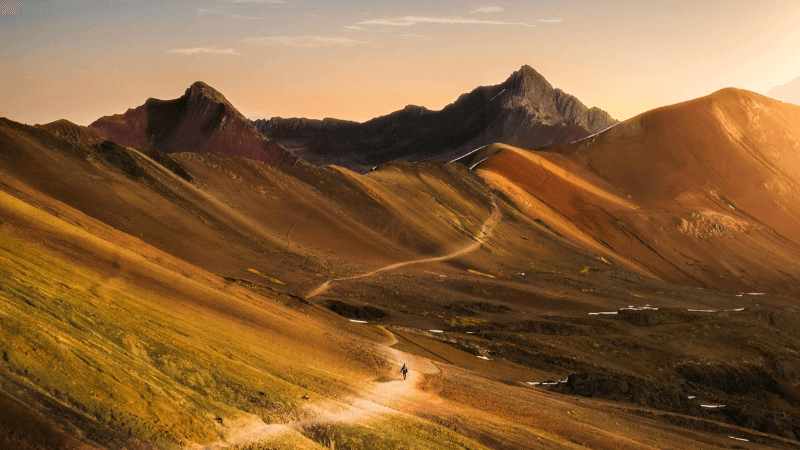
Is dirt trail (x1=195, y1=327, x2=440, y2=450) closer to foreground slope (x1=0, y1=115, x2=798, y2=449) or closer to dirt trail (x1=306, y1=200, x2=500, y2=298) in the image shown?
foreground slope (x1=0, y1=115, x2=798, y2=449)

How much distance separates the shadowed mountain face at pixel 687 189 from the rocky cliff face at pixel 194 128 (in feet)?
211

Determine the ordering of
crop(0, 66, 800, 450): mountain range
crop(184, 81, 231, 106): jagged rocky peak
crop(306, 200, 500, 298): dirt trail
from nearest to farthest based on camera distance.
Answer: crop(0, 66, 800, 450): mountain range, crop(306, 200, 500, 298): dirt trail, crop(184, 81, 231, 106): jagged rocky peak

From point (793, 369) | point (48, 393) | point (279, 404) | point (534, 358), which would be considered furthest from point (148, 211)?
point (793, 369)

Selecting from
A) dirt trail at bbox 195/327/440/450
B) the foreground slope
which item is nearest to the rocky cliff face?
the foreground slope

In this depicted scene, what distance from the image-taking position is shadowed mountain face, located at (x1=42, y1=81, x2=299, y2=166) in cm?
14500

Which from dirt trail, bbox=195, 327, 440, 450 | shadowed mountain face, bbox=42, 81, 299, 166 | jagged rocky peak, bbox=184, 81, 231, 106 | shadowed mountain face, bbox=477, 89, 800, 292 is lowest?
dirt trail, bbox=195, 327, 440, 450

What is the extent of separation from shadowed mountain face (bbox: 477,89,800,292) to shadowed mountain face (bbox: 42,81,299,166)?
63985mm

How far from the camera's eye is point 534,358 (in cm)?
3738

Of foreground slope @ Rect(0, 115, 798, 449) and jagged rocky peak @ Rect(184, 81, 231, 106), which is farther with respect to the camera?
jagged rocky peak @ Rect(184, 81, 231, 106)

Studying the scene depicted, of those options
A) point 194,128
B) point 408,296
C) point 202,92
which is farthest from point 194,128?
point 408,296

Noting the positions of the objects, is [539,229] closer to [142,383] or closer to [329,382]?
[329,382]

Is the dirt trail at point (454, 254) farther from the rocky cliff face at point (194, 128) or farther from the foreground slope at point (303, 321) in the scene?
the rocky cliff face at point (194, 128)

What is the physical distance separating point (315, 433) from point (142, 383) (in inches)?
166

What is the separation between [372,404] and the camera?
20500 millimetres
